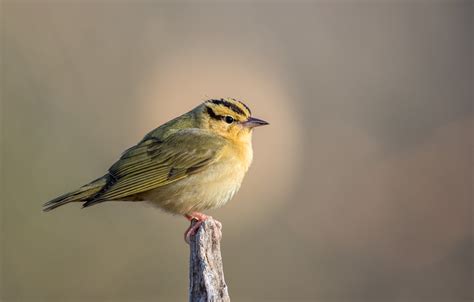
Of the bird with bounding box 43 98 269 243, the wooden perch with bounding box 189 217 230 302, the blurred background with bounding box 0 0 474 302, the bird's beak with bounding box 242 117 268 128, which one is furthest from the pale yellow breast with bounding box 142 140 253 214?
the blurred background with bounding box 0 0 474 302

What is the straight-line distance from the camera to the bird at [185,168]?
5109 millimetres

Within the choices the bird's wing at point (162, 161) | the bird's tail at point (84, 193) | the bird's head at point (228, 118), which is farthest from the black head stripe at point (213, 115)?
the bird's tail at point (84, 193)

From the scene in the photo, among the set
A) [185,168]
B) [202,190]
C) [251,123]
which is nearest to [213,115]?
[251,123]

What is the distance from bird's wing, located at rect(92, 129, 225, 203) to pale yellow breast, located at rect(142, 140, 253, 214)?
2.5 inches

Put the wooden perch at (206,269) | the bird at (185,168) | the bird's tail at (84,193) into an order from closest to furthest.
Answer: the wooden perch at (206,269)
the bird's tail at (84,193)
the bird at (185,168)

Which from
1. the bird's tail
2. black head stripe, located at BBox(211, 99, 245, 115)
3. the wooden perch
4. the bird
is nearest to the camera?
the wooden perch

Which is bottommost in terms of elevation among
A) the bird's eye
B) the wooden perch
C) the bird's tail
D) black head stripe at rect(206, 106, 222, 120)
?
the wooden perch

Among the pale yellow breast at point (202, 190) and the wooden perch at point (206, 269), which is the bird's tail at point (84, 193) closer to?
the pale yellow breast at point (202, 190)

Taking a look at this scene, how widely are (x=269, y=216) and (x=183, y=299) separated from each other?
101 inches

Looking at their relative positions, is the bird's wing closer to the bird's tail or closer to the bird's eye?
the bird's tail

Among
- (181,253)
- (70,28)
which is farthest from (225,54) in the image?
(181,253)

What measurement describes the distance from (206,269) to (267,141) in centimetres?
743

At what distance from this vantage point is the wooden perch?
11.6ft

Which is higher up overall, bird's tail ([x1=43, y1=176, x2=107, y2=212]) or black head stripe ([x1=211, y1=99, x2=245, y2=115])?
black head stripe ([x1=211, y1=99, x2=245, y2=115])
